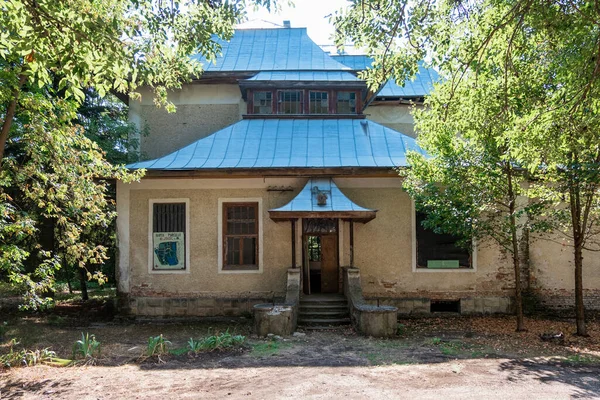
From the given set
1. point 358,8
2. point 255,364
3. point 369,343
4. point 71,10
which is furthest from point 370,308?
point 71,10

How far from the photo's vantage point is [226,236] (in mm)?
13023

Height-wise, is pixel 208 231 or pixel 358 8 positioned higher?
pixel 358 8

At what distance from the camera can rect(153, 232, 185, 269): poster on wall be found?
1294 centimetres

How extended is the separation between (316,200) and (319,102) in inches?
200

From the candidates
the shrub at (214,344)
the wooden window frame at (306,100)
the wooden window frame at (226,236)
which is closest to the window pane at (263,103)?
the wooden window frame at (306,100)

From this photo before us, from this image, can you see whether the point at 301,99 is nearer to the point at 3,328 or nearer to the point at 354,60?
the point at 354,60

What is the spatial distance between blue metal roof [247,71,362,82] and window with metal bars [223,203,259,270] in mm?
4737

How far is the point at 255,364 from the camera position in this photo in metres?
7.87

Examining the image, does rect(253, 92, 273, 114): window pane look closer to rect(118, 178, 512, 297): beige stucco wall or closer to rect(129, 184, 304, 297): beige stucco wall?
rect(118, 178, 512, 297): beige stucco wall

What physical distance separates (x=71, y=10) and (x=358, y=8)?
368cm

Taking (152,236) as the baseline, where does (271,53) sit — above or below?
above

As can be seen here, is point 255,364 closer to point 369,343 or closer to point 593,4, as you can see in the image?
point 369,343

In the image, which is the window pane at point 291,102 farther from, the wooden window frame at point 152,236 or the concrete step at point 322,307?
the concrete step at point 322,307

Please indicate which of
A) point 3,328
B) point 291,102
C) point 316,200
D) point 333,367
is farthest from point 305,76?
point 3,328
